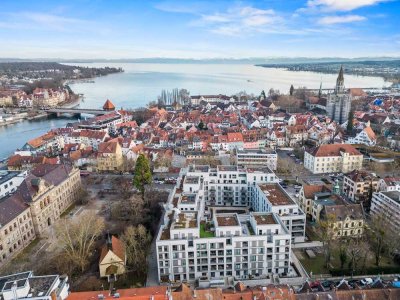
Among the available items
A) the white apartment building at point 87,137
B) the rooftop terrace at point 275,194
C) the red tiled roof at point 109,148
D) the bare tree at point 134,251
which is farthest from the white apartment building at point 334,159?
the white apartment building at point 87,137

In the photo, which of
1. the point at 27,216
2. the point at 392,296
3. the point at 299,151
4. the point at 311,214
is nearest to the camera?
the point at 392,296

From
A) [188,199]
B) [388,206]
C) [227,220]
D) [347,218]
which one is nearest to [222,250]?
[227,220]

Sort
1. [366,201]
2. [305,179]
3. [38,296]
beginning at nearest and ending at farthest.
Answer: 1. [38,296]
2. [366,201]
3. [305,179]

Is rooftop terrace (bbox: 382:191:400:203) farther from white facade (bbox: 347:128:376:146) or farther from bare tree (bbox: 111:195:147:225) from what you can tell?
white facade (bbox: 347:128:376:146)

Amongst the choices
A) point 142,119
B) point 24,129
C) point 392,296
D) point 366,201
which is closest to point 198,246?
point 392,296

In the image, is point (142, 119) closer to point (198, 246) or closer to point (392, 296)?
point (198, 246)

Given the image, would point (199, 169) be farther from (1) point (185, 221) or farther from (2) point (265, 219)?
(2) point (265, 219)
